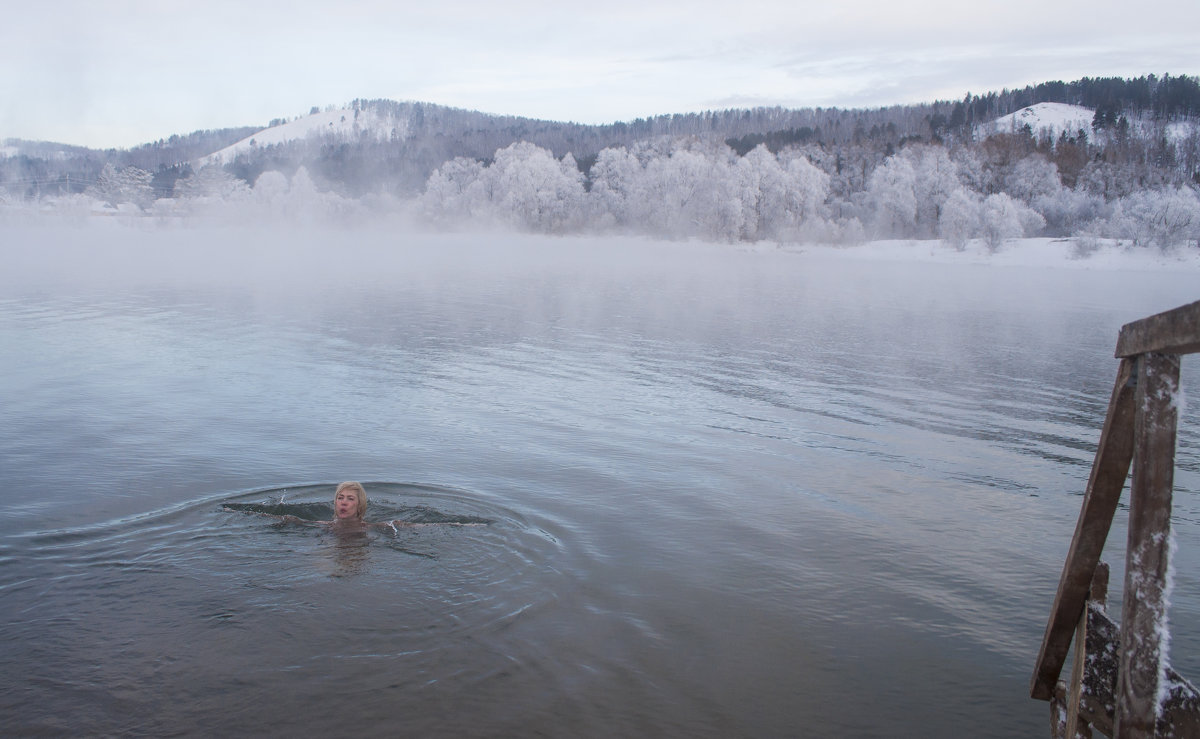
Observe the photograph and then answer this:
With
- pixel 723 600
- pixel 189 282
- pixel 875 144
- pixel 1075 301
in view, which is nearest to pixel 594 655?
pixel 723 600

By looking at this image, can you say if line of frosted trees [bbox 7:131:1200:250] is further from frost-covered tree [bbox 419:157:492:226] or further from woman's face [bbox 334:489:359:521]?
woman's face [bbox 334:489:359:521]

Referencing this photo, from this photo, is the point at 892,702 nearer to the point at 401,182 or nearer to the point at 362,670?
the point at 362,670

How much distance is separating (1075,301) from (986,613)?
1818 inches

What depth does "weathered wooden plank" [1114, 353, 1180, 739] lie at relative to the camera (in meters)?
4.37

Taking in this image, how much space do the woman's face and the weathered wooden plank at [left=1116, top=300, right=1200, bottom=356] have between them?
313 inches

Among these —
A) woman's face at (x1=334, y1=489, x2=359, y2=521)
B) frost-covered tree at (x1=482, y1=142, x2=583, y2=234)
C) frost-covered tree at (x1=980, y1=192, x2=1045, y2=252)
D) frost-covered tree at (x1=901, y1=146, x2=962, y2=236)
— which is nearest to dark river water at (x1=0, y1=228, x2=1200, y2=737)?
woman's face at (x1=334, y1=489, x2=359, y2=521)

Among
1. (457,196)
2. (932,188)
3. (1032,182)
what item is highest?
(1032,182)

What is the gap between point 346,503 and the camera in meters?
10.1

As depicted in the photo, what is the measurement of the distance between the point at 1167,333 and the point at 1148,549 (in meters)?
1.10

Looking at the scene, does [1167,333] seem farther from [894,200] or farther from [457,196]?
[457,196]

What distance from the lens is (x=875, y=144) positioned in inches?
5586

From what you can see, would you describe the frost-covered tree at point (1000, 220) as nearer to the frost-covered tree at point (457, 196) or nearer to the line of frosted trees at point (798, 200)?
the line of frosted trees at point (798, 200)

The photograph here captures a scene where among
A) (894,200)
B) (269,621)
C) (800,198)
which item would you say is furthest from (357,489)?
(894,200)

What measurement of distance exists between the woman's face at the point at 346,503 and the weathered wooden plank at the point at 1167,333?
7941mm
